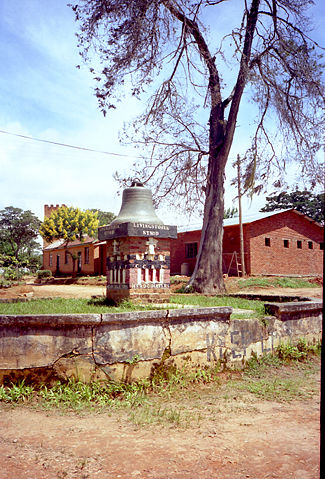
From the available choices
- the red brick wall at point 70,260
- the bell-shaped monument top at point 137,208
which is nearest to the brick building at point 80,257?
the red brick wall at point 70,260

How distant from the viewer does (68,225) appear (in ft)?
101

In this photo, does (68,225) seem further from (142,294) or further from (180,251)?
(142,294)

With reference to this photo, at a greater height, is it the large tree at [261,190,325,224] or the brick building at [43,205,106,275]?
the large tree at [261,190,325,224]

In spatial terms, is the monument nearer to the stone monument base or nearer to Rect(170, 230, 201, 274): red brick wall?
the stone monument base

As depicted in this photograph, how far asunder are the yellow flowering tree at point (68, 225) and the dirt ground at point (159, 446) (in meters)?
27.1

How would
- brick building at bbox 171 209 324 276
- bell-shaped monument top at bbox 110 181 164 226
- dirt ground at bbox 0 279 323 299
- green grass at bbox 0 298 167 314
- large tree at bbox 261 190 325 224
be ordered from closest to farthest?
1. green grass at bbox 0 298 167 314
2. bell-shaped monument top at bbox 110 181 164 226
3. dirt ground at bbox 0 279 323 299
4. brick building at bbox 171 209 324 276
5. large tree at bbox 261 190 325 224

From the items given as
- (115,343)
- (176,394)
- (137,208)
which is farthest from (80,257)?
(176,394)

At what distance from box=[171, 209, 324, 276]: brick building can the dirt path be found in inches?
820

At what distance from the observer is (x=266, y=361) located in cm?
618

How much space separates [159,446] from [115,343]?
5.60 feet

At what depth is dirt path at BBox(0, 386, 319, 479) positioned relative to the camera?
295 cm

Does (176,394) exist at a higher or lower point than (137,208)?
lower

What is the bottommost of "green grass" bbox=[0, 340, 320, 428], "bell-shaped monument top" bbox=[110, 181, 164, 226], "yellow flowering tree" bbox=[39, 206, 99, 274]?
"green grass" bbox=[0, 340, 320, 428]

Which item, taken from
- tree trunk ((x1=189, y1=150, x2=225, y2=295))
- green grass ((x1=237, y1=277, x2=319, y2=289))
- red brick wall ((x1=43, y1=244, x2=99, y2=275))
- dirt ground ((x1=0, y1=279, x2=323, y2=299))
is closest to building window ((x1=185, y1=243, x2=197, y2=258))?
red brick wall ((x1=43, y1=244, x2=99, y2=275))
